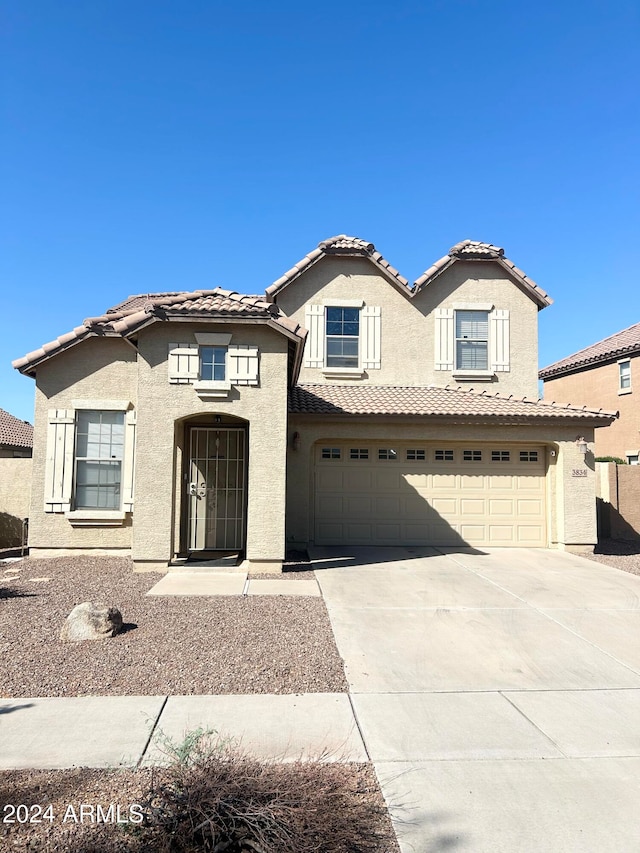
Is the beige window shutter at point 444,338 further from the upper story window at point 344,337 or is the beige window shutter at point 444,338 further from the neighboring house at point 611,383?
the neighboring house at point 611,383

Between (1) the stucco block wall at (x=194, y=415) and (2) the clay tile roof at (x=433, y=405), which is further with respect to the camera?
(2) the clay tile roof at (x=433, y=405)

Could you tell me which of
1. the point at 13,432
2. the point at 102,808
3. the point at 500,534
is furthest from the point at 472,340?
the point at 13,432

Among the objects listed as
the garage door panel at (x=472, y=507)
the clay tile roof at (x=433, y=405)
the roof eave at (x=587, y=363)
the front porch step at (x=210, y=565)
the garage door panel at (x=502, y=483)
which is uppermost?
the roof eave at (x=587, y=363)

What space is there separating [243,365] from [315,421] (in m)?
3.22

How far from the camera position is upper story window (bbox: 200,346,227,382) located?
390 inches

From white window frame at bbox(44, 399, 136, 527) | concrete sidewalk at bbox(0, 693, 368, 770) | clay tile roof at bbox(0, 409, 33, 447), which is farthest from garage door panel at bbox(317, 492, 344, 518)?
clay tile roof at bbox(0, 409, 33, 447)

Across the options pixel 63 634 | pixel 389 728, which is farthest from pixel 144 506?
pixel 389 728

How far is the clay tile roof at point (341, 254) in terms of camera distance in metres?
15.1

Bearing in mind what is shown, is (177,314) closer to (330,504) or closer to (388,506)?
(330,504)

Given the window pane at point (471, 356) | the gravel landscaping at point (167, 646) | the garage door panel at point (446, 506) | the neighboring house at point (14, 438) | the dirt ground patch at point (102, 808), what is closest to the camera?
the dirt ground patch at point (102, 808)

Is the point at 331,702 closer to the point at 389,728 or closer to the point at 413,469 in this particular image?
the point at 389,728

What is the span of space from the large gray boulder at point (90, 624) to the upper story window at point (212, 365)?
15.5ft

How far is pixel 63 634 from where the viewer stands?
20.0 ft

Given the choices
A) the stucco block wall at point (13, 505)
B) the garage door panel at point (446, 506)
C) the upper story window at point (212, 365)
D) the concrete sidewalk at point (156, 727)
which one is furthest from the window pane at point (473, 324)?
the concrete sidewalk at point (156, 727)
